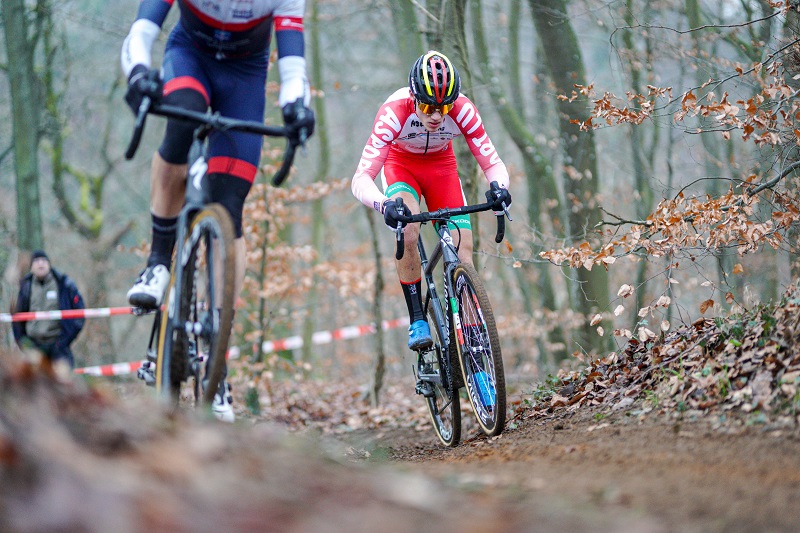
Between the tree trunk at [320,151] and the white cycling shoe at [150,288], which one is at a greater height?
the tree trunk at [320,151]

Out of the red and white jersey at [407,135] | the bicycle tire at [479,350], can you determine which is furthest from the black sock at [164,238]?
the bicycle tire at [479,350]

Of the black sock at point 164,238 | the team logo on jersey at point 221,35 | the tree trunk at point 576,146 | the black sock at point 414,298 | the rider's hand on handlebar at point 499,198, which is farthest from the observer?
the tree trunk at point 576,146

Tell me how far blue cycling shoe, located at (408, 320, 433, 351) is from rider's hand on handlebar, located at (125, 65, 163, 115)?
9.67 feet

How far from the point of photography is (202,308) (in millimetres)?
4309

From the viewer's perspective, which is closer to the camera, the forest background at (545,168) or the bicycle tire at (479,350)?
the bicycle tire at (479,350)

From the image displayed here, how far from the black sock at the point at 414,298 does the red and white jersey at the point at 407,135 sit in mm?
833

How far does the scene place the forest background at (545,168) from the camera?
6383 millimetres

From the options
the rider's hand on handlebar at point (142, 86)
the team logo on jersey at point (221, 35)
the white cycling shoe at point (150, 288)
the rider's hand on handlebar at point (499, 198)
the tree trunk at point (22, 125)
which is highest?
the tree trunk at point (22, 125)

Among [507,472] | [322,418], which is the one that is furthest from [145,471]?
[322,418]

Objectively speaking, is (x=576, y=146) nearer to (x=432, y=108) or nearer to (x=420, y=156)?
(x=420, y=156)

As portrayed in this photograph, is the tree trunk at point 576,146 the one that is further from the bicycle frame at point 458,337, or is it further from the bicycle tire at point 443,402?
the bicycle frame at point 458,337

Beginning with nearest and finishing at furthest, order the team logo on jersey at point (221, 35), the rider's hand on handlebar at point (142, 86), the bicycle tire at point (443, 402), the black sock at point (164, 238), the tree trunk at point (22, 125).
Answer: the rider's hand on handlebar at point (142, 86)
the team logo on jersey at point (221, 35)
the black sock at point (164, 238)
the bicycle tire at point (443, 402)
the tree trunk at point (22, 125)

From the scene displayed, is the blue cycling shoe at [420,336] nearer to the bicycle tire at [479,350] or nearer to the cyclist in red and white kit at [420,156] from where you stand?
the cyclist in red and white kit at [420,156]

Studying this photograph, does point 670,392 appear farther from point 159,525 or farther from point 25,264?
point 25,264
